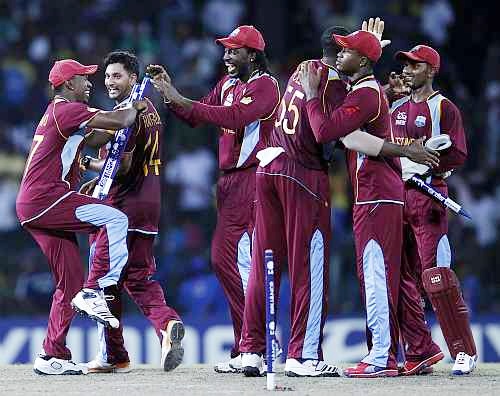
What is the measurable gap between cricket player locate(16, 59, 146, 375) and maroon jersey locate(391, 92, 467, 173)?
1.87m

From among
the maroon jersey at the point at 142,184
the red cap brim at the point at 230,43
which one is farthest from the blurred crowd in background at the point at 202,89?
the red cap brim at the point at 230,43

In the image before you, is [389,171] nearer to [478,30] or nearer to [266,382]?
[266,382]

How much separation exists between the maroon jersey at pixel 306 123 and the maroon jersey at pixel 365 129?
0.12 m

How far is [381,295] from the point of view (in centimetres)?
871

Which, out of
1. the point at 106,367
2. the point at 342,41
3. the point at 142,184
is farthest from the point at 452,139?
the point at 106,367

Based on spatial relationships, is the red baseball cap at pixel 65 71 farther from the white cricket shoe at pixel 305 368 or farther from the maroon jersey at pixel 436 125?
the white cricket shoe at pixel 305 368

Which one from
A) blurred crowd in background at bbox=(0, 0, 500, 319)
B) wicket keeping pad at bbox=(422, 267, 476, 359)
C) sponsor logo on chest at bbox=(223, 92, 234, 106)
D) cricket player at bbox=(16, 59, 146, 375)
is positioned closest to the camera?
cricket player at bbox=(16, 59, 146, 375)

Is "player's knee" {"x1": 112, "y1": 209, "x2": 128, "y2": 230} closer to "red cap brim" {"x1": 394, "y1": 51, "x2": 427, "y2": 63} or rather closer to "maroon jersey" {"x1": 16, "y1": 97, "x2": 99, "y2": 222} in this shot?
"maroon jersey" {"x1": 16, "y1": 97, "x2": 99, "y2": 222}

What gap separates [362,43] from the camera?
8.62 m

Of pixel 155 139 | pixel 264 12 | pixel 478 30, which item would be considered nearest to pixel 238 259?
pixel 155 139

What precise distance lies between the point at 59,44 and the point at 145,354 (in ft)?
16.1

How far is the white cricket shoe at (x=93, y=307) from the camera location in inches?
349

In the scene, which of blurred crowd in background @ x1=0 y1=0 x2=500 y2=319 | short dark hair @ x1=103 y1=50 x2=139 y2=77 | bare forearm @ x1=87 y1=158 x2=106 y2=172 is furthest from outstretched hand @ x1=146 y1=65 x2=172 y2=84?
blurred crowd in background @ x1=0 y1=0 x2=500 y2=319

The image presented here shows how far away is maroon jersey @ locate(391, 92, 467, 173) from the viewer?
9.31 meters
